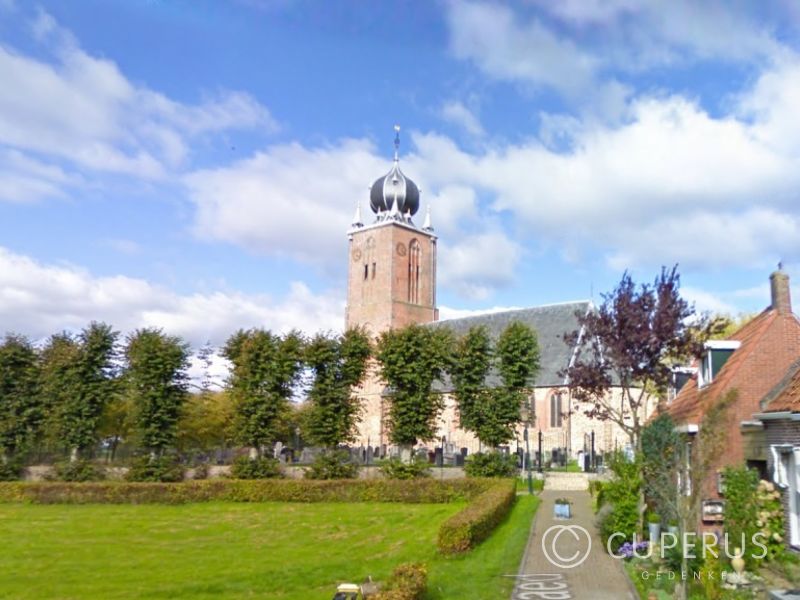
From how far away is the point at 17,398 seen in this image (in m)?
35.7

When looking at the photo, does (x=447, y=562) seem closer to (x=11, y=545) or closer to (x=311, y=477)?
(x=11, y=545)

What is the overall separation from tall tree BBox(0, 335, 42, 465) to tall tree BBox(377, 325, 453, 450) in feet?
59.1

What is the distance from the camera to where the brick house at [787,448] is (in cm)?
1317

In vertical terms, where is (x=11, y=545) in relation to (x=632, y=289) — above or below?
below

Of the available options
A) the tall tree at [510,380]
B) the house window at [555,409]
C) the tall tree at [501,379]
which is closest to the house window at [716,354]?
the tall tree at [510,380]

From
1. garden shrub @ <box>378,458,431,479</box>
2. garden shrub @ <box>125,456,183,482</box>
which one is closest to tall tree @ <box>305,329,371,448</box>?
garden shrub @ <box>378,458,431,479</box>

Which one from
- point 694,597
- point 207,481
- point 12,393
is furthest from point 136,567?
point 12,393

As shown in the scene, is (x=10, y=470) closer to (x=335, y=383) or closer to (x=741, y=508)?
(x=335, y=383)

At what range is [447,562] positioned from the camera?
1536cm

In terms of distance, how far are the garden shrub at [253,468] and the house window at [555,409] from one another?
26.4m

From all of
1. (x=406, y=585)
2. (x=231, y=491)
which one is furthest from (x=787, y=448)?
(x=231, y=491)

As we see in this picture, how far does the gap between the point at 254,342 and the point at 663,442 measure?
23974 millimetres

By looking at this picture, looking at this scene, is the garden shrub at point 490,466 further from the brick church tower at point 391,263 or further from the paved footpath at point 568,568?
the brick church tower at point 391,263

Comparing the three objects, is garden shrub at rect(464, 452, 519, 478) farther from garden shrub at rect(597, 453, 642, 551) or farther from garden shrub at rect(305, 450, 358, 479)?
garden shrub at rect(597, 453, 642, 551)
